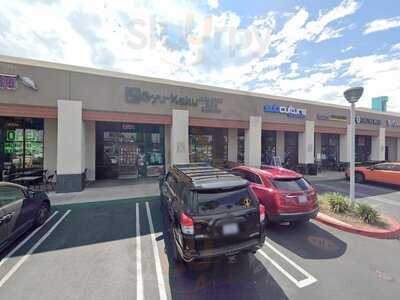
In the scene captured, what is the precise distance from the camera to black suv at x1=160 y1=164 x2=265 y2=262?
360 centimetres

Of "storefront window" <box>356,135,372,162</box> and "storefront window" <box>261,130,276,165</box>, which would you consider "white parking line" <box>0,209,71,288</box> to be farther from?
"storefront window" <box>356,135,372,162</box>

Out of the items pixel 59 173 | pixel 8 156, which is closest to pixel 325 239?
pixel 59 173

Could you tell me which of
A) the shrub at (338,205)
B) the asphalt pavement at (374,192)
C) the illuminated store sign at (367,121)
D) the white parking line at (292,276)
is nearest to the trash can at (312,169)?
the asphalt pavement at (374,192)

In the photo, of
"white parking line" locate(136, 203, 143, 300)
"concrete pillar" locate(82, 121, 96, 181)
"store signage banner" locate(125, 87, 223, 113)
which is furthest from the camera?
"concrete pillar" locate(82, 121, 96, 181)

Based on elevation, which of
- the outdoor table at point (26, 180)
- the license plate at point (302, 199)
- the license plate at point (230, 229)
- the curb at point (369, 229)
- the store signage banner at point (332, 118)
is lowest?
the curb at point (369, 229)

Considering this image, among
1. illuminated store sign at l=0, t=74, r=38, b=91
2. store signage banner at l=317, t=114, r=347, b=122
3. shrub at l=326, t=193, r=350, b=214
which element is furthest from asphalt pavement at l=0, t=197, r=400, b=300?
store signage banner at l=317, t=114, r=347, b=122

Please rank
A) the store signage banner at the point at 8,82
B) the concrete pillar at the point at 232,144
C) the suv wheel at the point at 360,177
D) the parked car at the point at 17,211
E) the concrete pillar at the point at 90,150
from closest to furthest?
the parked car at the point at 17,211 → the store signage banner at the point at 8,82 → the concrete pillar at the point at 90,150 → the suv wheel at the point at 360,177 → the concrete pillar at the point at 232,144

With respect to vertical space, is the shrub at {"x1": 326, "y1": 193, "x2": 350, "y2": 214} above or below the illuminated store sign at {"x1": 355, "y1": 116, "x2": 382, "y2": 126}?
below

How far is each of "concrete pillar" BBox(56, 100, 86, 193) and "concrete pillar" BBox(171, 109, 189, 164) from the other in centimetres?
470

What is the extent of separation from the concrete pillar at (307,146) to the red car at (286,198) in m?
11.1

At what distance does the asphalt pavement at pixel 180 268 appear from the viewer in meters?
3.47

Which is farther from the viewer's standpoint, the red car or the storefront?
the storefront

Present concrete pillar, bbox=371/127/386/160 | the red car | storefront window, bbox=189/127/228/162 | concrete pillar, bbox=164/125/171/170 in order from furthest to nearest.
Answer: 1. concrete pillar, bbox=371/127/386/160
2. storefront window, bbox=189/127/228/162
3. concrete pillar, bbox=164/125/171/170
4. the red car

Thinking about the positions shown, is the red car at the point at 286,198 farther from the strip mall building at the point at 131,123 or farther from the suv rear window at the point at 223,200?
the strip mall building at the point at 131,123
